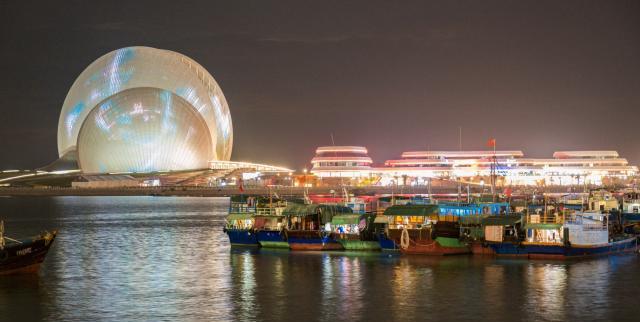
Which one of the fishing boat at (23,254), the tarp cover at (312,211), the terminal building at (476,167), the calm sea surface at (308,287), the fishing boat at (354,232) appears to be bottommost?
the calm sea surface at (308,287)

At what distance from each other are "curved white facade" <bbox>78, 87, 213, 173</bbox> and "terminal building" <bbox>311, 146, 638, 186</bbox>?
43.8 metres

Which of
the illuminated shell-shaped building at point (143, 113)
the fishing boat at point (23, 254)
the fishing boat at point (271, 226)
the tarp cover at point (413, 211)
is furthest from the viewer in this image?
the illuminated shell-shaped building at point (143, 113)

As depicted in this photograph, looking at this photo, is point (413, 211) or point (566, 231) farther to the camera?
point (413, 211)

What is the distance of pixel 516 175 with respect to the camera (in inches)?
6102

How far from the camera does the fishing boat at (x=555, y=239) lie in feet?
121

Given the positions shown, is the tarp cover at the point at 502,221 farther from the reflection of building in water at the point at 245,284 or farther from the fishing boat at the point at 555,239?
the reflection of building in water at the point at 245,284

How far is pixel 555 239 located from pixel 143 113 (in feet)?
249

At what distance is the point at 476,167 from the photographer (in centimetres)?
15900

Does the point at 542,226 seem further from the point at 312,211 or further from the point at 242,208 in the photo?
the point at 242,208

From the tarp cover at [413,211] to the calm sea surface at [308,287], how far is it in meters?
1.99

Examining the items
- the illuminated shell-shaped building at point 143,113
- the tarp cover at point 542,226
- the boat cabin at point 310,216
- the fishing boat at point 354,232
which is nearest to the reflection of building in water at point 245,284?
the boat cabin at point 310,216

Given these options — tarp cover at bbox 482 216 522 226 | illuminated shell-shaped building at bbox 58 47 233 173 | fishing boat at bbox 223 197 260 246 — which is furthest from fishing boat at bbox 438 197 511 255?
illuminated shell-shaped building at bbox 58 47 233 173

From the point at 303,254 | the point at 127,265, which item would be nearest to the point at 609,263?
the point at 303,254

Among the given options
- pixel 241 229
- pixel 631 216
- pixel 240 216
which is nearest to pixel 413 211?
pixel 241 229
